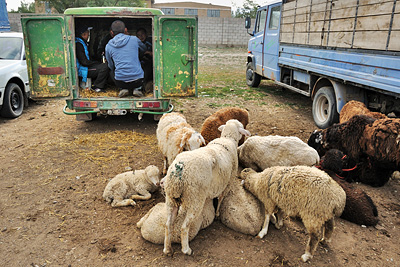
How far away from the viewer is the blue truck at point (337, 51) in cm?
509

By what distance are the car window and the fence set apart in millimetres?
21504

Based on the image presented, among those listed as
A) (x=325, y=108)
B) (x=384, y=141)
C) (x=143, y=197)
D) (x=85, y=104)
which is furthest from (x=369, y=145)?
(x=85, y=104)

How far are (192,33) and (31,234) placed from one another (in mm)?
4827

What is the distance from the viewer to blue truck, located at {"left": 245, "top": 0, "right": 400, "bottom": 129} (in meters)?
5.09

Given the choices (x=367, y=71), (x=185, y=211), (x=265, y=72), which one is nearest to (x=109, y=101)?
(x=185, y=211)

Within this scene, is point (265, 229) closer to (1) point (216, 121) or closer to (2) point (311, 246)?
(2) point (311, 246)

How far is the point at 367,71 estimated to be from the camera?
18.2ft

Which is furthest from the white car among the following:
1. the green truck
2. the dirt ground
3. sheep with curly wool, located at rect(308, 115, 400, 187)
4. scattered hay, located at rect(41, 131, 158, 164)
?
sheep with curly wool, located at rect(308, 115, 400, 187)

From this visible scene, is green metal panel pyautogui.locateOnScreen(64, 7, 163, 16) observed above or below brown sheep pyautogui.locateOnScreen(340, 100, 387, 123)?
above

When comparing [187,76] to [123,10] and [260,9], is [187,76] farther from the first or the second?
[260,9]

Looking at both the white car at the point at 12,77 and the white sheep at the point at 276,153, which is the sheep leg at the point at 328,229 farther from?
the white car at the point at 12,77

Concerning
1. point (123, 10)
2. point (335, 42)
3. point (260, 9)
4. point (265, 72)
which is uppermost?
point (260, 9)

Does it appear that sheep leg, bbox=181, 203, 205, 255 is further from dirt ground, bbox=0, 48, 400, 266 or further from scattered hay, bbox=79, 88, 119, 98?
scattered hay, bbox=79, 88, 119, 98

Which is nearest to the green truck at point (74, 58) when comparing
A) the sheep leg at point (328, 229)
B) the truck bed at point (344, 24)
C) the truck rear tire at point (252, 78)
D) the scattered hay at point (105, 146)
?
the scattered hay at point (105, 146)
